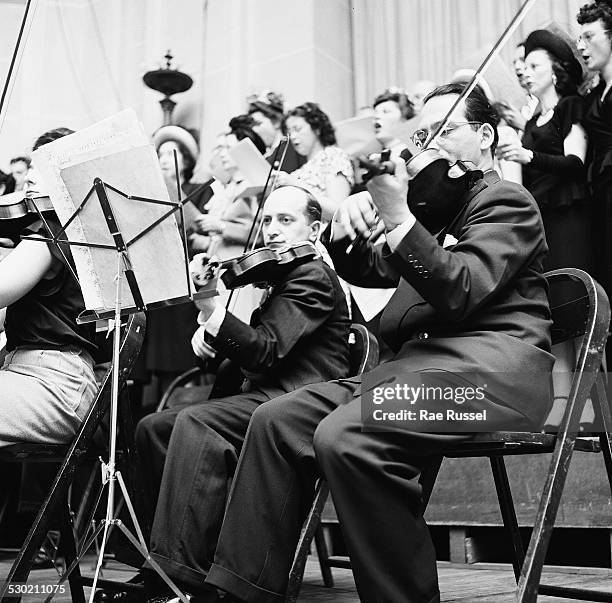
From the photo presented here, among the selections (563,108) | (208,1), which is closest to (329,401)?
(563,108)

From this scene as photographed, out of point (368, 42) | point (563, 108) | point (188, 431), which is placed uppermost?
point (368, 42)

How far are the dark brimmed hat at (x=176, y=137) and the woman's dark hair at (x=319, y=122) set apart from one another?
802mm

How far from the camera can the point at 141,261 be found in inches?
61.5

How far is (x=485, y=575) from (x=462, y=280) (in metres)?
1.23

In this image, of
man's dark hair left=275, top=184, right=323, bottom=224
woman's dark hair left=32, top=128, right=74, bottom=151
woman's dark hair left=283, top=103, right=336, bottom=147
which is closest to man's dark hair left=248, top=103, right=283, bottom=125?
woman's dark hair left=283, top=103, right=336, bottom=147

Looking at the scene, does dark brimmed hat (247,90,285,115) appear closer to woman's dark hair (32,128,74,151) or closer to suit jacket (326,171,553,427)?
woman's dark hair (32,128,74,151)

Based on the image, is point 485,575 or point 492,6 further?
point 492,6

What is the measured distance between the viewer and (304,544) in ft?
4.40

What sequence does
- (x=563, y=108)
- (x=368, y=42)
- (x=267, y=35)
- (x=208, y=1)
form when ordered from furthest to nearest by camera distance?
(x=208, y=1), (x=267, y=35), (x=368, y=42), (x=563, y=108)

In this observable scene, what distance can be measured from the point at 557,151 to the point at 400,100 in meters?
0.72

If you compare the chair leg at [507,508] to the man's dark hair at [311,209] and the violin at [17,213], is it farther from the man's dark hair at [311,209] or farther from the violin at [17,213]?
the violin at [17,213]

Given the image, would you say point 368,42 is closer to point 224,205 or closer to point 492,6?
point 492,6

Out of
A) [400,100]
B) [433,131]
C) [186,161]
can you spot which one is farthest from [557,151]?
[186,161]

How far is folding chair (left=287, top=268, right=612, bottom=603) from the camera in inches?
46.1
